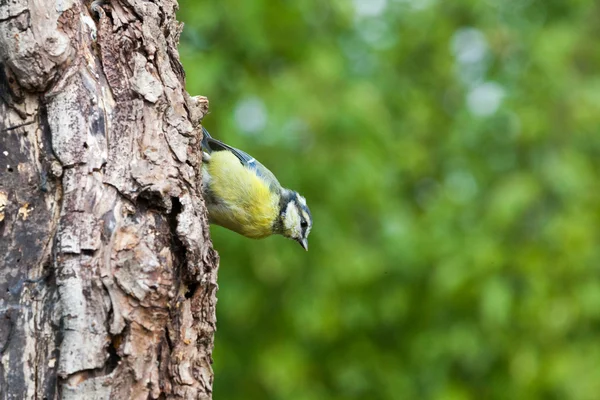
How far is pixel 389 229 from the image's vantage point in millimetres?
5586

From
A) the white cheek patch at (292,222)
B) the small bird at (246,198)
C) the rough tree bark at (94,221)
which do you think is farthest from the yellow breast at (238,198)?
the rough tree bark at (94,221)

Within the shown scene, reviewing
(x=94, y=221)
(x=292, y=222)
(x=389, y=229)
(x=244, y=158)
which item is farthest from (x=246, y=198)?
(x=94, y=221)

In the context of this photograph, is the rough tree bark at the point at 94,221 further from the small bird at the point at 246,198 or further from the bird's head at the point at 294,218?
the bird's head at the point at 294,218

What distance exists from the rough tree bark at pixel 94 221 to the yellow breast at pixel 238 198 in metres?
1.54

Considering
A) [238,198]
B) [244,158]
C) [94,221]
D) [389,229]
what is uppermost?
[389,229]

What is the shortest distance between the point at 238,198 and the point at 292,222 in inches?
18.3

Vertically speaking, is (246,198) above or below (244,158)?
below

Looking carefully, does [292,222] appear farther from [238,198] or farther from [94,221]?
[94,221]

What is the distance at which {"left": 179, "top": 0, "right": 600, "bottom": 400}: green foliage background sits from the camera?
5148 millimetres

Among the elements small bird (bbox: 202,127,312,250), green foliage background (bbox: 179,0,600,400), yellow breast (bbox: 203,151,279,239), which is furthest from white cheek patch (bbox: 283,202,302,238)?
green foliage background (bbox: 179,0,600,400)

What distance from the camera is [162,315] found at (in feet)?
7.61

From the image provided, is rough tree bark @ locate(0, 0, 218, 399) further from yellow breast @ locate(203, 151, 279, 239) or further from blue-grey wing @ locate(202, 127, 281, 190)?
blue-grey wing @ locate(202, 127, 281, 190)

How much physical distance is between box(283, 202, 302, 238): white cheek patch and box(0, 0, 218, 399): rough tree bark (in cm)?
191

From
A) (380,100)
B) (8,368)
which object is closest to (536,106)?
(380,100)
